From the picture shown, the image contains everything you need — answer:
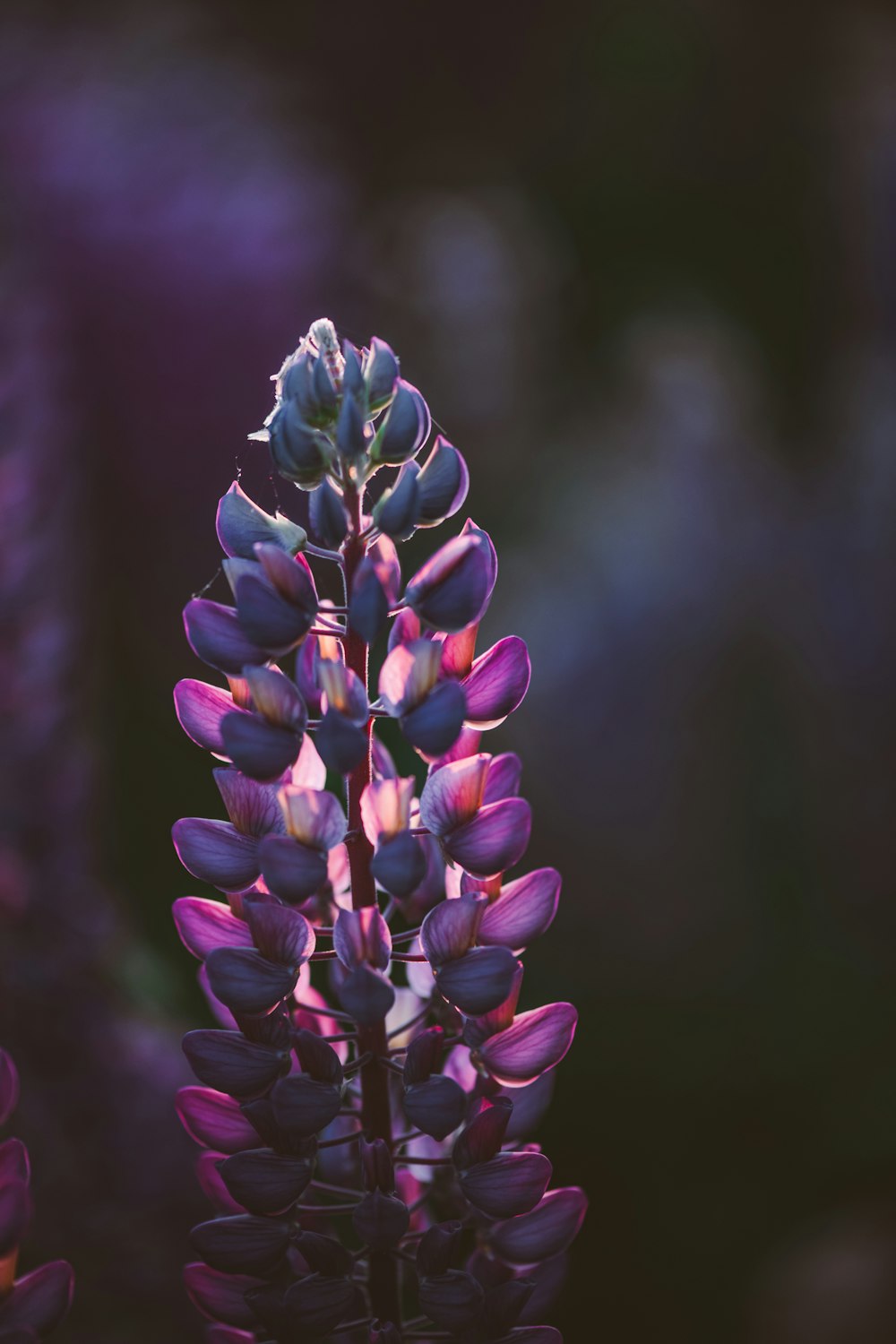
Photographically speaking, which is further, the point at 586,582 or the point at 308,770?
the point at 586,582

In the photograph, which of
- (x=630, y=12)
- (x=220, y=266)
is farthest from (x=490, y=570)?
(x=630, y=12)

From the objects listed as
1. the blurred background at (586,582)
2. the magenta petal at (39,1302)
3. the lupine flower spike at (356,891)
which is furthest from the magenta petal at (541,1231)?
the blurred background at (586,582)

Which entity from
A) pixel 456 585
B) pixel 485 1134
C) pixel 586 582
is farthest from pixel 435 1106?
pixel 586 582

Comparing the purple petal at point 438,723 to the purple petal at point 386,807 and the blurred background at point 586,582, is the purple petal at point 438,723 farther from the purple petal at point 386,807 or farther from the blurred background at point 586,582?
the blurred background at point 586,582

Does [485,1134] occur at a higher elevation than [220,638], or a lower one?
lower

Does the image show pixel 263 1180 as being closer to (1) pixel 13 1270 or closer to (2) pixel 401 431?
(1) pixel 13 1270

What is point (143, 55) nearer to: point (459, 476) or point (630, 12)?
point (630, 12)
